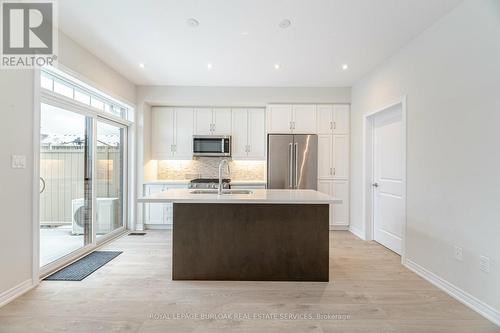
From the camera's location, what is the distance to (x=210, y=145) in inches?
198

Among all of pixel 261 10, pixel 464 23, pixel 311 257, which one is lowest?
pixel 311 257

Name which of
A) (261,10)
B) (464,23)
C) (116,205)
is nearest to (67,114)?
(116,205)

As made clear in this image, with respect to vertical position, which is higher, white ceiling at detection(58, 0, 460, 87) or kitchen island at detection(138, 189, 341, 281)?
white ceiling at detection(58, 0, 460, 87)

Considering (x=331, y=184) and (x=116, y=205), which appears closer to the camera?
(x=116, y=205)

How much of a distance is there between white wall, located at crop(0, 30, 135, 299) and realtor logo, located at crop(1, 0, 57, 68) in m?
0.14

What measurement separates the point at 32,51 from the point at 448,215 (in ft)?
14.4

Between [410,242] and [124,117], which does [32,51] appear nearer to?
[124,117]

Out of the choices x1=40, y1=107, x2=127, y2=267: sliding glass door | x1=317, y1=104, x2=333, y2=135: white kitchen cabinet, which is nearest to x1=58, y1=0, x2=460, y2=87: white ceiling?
x1=317, y1=104, x2=333, y2=135: white kitchen cabinet

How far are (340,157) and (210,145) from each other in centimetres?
248

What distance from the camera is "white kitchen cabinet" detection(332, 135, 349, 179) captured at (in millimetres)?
4902

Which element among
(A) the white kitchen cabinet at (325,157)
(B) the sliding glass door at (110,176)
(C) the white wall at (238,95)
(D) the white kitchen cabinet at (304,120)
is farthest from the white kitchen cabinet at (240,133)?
(B) the sliding glass door at (110,176)

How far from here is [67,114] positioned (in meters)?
3.22

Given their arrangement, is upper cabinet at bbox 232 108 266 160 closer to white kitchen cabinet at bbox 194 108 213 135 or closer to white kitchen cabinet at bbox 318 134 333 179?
white kitchen cabinet at bbox 194 108 213 135

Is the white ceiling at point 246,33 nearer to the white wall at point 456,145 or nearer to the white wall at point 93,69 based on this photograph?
the white wall at point 93,69
